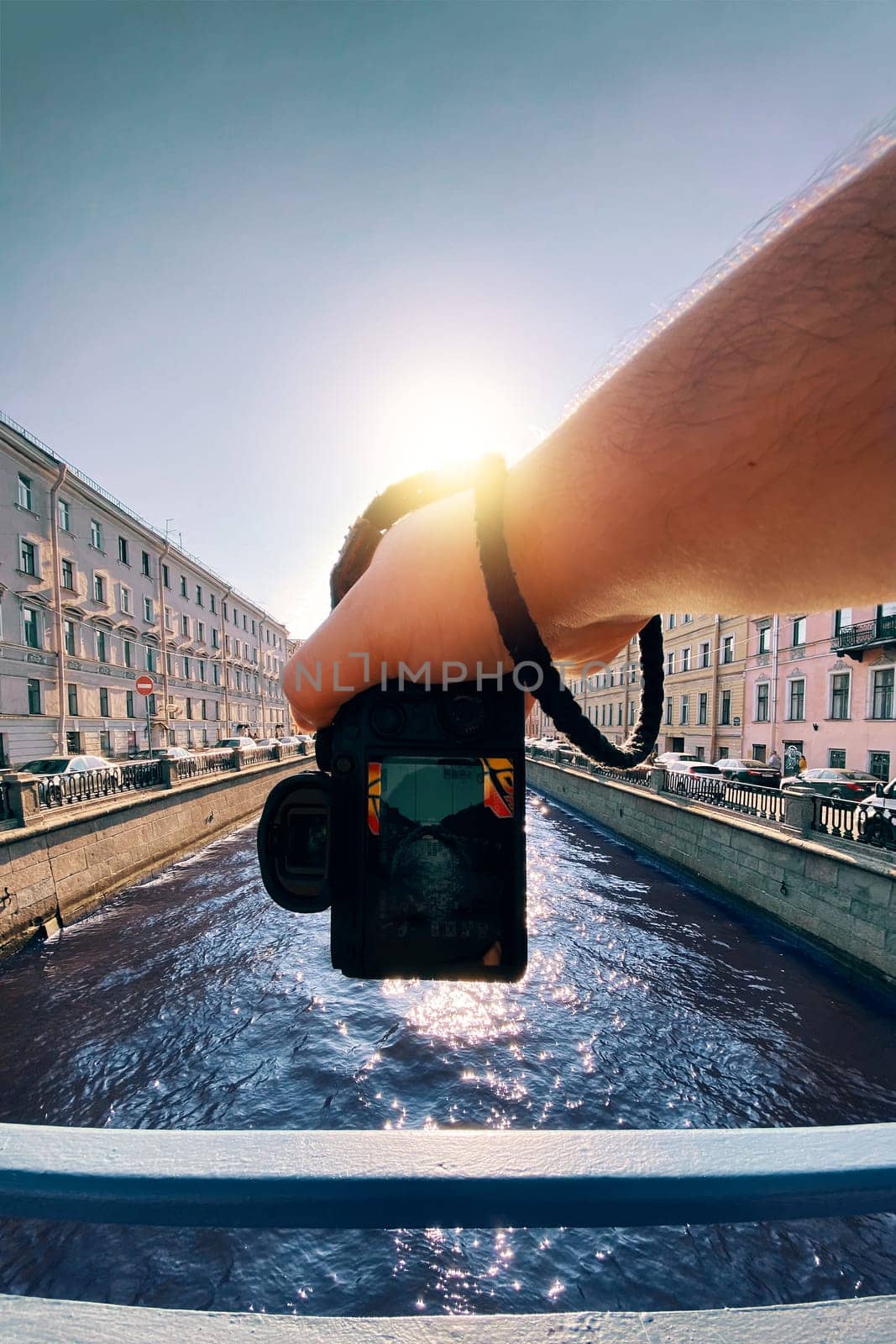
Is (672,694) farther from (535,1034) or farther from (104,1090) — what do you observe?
(104,1090)

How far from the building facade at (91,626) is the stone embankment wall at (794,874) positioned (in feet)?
46.4

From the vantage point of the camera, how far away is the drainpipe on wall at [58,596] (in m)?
23.6

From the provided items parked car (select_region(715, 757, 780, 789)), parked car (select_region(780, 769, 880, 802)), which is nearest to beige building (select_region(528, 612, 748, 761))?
parked car (select_region(715, 757, 780, 789))

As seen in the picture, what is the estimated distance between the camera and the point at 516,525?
3.08 ft

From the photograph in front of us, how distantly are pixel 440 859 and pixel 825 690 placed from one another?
26167mm

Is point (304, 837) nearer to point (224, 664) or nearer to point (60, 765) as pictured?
point (60, 765)

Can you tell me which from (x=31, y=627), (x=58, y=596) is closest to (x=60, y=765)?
(x=31, y=627)

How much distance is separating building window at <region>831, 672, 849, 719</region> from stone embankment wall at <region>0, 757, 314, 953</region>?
Result: 22.3 meters

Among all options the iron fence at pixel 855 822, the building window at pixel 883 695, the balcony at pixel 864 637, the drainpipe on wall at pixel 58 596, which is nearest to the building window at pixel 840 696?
the balcony at pixel 864 637

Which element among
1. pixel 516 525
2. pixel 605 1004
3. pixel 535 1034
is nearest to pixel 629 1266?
pixel 535 1034

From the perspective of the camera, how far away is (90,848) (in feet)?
40.9

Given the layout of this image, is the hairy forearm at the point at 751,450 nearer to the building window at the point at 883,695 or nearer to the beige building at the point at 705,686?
the building window at the point at 883,695

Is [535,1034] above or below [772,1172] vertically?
below

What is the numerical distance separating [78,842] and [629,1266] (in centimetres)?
1230
